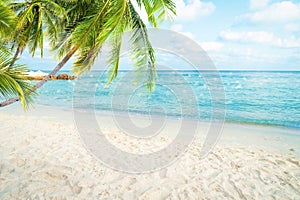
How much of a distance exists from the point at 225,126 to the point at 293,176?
17.1 ft

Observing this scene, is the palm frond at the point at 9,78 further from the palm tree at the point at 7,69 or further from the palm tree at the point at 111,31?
the palm tree at the point at 111,31

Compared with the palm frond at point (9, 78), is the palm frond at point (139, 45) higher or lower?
higher

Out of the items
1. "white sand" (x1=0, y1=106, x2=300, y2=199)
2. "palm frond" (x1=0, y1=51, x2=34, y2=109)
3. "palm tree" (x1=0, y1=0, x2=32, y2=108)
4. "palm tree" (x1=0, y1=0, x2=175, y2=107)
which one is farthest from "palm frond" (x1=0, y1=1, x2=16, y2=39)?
"white sand" (x1=0, y1=106, x2=300, y2=199)

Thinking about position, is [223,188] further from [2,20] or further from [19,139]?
[19,139]

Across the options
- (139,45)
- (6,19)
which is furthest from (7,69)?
(139,45)

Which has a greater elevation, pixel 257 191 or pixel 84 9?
pixel 84 9

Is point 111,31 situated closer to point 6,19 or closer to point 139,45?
point 139,45

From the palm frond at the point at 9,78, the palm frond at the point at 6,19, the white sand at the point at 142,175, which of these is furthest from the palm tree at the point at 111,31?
the white sand at the point at 142,175

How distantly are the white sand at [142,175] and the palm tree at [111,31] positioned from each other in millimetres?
1782

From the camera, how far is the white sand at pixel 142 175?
3.80m

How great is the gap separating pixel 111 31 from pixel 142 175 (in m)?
2.85

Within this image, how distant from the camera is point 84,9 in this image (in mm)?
4809

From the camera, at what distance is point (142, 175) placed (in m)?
4.48

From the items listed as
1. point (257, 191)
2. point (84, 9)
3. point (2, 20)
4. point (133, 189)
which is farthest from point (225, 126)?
point (2, 20)
